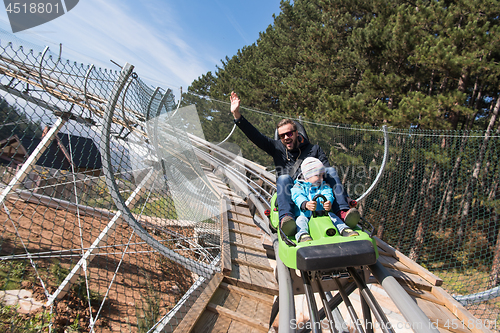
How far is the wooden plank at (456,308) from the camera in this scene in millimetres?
2075

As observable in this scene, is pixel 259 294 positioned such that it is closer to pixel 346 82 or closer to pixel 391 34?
pixel 391 34

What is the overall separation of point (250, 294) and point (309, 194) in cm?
97

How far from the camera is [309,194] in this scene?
207 cm

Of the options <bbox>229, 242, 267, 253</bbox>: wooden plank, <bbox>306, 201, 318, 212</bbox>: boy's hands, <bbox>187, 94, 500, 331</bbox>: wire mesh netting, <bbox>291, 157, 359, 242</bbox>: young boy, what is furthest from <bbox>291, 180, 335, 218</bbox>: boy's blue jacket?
<bbox>187, 94, 500, 331</bbox>: wire mesh netting

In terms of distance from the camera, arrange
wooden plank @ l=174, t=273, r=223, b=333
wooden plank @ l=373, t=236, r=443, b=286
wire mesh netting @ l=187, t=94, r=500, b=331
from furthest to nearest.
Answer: wire mesh netting @ l=187, t=94, r=500, b=331, wooden plank @ l=373, t=236, r=443, b=286, wooden plank @ l=174, t=273, r=223, b=333

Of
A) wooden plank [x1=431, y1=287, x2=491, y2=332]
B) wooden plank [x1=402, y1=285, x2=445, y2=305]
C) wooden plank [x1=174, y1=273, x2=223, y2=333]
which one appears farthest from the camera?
wooden plank [x1=402, y1=285, x2=445, y2=305]

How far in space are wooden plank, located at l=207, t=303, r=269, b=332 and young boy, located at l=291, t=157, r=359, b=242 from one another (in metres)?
0.69

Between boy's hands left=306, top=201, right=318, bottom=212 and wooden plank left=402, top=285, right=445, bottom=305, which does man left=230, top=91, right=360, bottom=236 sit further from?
wooden plank left=402, top=285, right=445, bottom=305

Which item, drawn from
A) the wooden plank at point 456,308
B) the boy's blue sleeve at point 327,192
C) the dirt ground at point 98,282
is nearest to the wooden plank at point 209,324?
the dirt ground at point 98,282

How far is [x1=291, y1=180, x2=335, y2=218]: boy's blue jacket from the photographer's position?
1.98 metres

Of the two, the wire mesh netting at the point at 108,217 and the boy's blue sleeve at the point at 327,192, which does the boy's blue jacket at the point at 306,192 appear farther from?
the wire mesh netting at the point at 108,217

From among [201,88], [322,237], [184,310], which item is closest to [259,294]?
[184,310]

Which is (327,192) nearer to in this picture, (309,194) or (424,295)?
(309,194)

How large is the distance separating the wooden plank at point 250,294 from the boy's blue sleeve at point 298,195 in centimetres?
86
